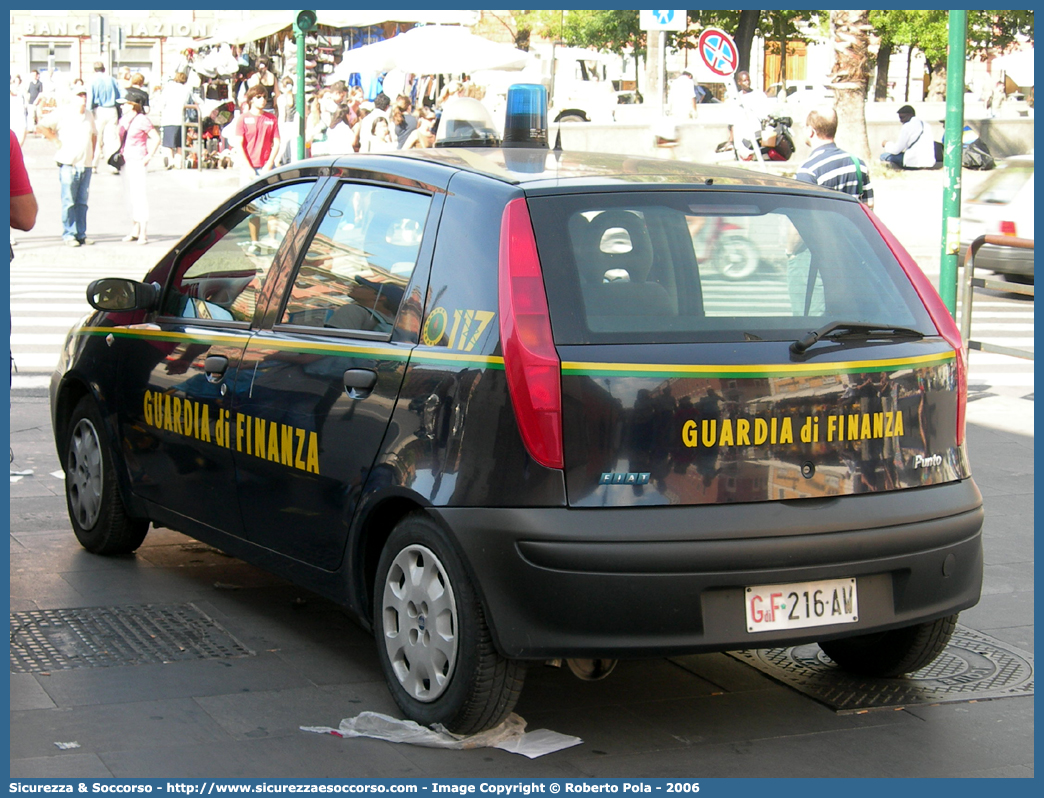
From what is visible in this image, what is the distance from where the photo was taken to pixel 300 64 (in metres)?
15.2

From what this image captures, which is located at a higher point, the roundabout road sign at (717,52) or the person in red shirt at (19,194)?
the roundabout road sign at (717,52)

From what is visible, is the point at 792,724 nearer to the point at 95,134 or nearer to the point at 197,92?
the point at 95,134

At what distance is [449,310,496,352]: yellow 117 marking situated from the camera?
3.78m

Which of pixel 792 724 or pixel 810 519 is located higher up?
pixel 810 519

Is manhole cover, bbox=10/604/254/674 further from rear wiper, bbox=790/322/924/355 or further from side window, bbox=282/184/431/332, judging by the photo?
rear wiper, bbox=790/322/924/355

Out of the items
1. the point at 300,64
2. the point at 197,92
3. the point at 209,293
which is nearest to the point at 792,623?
the point at 209,293

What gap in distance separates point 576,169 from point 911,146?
77.4 ft

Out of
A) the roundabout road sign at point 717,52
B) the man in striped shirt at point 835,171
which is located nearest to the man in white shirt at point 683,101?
the roundabout road sign at point 717,52

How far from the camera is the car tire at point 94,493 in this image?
18.7 feet

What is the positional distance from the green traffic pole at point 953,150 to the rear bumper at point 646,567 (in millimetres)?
6250

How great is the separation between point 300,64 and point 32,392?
21.4ft

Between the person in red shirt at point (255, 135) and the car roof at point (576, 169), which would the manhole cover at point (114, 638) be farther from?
the person in red shirt at point (255, 135)

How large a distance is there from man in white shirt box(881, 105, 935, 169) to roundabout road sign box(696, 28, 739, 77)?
8.58 m

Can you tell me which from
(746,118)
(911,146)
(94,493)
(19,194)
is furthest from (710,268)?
(911,146)
